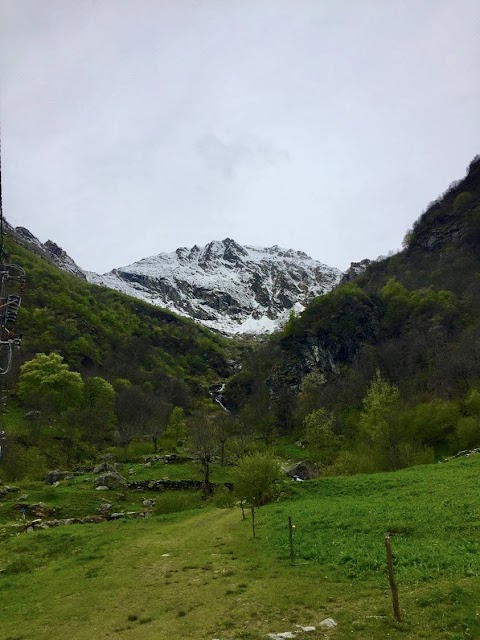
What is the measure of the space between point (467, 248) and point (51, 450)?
12475 centimetres

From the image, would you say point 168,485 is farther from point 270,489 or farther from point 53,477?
point 270,489

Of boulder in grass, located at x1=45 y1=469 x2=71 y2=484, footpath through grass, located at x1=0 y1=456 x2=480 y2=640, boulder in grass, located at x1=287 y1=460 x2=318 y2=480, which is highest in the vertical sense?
boulder in grass, located at x1=45 y1=469 x2=71 y2=484

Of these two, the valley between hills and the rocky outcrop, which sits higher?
the valley between hills

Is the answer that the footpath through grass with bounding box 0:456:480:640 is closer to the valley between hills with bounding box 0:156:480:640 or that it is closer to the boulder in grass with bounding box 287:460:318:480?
the valley between hills with bounding box 0:156:480:640

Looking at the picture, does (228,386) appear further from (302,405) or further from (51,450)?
(51,450)

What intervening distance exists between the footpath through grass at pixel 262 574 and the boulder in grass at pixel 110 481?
1254cm

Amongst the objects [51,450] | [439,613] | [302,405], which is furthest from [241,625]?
[302,405]

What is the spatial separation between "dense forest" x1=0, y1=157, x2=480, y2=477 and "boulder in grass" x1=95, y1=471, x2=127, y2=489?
9.78 metres

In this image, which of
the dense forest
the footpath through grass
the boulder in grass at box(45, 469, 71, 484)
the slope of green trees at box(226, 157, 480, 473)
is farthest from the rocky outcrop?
the footpath through grass

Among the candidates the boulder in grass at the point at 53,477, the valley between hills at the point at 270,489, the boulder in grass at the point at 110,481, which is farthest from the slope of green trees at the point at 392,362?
the boulder in grass at the point at 53,477

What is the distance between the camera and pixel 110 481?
140 ft

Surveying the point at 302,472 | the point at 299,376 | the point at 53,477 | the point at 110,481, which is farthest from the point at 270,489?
the point at 299,376

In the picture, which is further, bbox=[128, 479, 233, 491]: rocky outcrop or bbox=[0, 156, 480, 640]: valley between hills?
bbox=[128, 479, 233, 491]: rocky outcrop

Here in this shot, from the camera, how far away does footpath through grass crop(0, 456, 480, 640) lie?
12203mm
